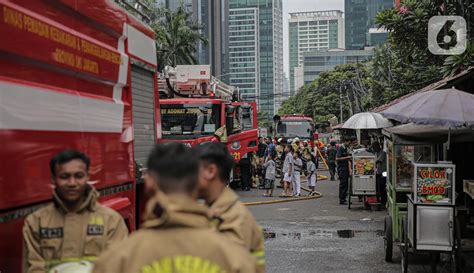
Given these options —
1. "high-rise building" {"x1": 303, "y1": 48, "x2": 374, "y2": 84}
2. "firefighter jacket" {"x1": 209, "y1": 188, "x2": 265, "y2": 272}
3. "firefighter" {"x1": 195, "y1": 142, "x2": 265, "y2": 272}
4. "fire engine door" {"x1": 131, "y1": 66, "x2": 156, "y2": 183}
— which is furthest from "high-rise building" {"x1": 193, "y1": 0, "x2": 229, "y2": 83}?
"firefighter jacket" {"x1": 209, "y1": 188, "x2": 265, "y2": 272}

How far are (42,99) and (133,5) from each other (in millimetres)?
3175

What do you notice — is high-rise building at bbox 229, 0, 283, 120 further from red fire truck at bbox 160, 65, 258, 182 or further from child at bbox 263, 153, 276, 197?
red fire truck at bbox 160, 65, 258, 182

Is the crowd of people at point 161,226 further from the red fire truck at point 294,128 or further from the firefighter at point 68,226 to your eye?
the red fire truck at point 294,128

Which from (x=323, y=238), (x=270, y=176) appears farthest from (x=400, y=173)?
(x=270, y=176)

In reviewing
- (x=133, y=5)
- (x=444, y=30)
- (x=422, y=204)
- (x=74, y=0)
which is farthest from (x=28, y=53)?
(x=444, y=30)

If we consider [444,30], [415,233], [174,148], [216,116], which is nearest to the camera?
[174,148]

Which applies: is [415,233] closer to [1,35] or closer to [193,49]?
[1,35]

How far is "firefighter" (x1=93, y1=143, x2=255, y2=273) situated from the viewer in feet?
7.14

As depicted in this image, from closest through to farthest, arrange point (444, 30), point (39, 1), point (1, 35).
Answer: point (1, 35)
point (39, 1)
point (444, 30)

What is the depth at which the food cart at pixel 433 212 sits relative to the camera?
7.88 m

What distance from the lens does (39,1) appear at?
4078mm

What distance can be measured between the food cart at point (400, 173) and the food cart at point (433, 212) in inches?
35.1

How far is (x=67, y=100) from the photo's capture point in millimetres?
4391

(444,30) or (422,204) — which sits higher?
(444,30)
